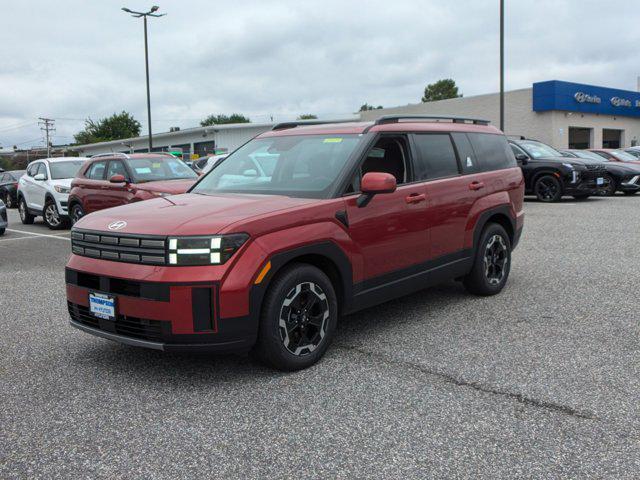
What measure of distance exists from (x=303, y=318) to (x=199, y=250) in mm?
905

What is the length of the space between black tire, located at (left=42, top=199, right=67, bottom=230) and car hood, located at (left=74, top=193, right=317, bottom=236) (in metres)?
10.5

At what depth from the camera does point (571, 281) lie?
695cm

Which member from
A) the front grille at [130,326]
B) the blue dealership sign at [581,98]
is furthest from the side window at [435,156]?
the blue dealership sign at [581,98]

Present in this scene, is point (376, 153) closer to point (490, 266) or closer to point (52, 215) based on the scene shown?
point (490, 266)

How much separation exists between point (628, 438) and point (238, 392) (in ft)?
7.39

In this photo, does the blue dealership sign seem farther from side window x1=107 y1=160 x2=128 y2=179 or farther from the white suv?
side window x1=107 y1=160 x2=128 y2=179

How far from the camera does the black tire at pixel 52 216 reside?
14227mm

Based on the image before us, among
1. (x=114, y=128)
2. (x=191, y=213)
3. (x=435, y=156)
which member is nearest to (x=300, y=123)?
(x=435, y=156)

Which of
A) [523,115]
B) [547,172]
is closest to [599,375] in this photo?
[547,172]

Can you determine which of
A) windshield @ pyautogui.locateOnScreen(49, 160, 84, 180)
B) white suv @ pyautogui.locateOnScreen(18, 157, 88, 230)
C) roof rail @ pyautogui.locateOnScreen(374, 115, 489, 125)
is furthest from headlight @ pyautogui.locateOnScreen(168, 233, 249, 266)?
windshield @ pyautogui.locateOnScreen(49, 160, 84, 180)

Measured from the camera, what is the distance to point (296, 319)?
4211 mm

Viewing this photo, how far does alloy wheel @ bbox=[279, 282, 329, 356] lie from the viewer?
4.12m

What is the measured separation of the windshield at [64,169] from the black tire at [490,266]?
11453 millimetres

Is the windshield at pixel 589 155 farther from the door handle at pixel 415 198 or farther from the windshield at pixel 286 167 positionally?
the windshield at pixel 286 167
